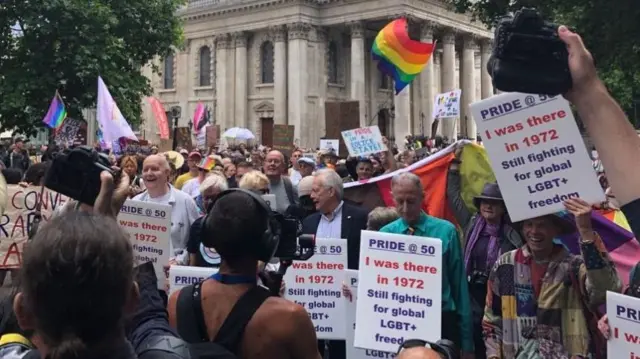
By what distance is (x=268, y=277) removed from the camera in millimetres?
3258

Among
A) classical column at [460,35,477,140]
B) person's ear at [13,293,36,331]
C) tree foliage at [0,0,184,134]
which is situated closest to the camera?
person's ear at [13,293,36,331]

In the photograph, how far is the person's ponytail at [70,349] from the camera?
1.70 metres

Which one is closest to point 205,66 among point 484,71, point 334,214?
point 484,71

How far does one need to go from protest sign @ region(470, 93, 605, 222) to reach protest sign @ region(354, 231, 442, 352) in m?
0.98

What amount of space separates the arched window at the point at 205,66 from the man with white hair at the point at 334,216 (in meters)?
48.7

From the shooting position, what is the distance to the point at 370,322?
4883 mm

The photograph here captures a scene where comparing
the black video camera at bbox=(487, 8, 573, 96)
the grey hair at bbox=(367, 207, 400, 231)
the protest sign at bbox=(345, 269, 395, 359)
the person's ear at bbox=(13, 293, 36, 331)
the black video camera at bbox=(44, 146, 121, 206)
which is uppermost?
the black video camera at bbox=(487, 8, 573, 96)

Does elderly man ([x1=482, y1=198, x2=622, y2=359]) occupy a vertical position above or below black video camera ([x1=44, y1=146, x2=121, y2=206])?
below

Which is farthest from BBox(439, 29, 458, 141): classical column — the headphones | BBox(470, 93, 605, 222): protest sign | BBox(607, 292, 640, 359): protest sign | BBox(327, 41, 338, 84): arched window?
the headphones

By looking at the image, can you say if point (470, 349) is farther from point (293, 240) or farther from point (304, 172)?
point (304, 172)

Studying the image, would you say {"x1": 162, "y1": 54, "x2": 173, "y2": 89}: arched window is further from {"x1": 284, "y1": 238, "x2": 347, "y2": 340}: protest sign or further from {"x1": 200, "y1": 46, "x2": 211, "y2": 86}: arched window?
{"x1": 284, "y1": 238, "x2": 347, "y2": 340}: protest sign

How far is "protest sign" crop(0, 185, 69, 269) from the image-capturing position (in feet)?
24.8

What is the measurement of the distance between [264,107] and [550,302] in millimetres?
47257

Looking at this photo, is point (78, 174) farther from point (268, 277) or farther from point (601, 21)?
point (601, 21)
